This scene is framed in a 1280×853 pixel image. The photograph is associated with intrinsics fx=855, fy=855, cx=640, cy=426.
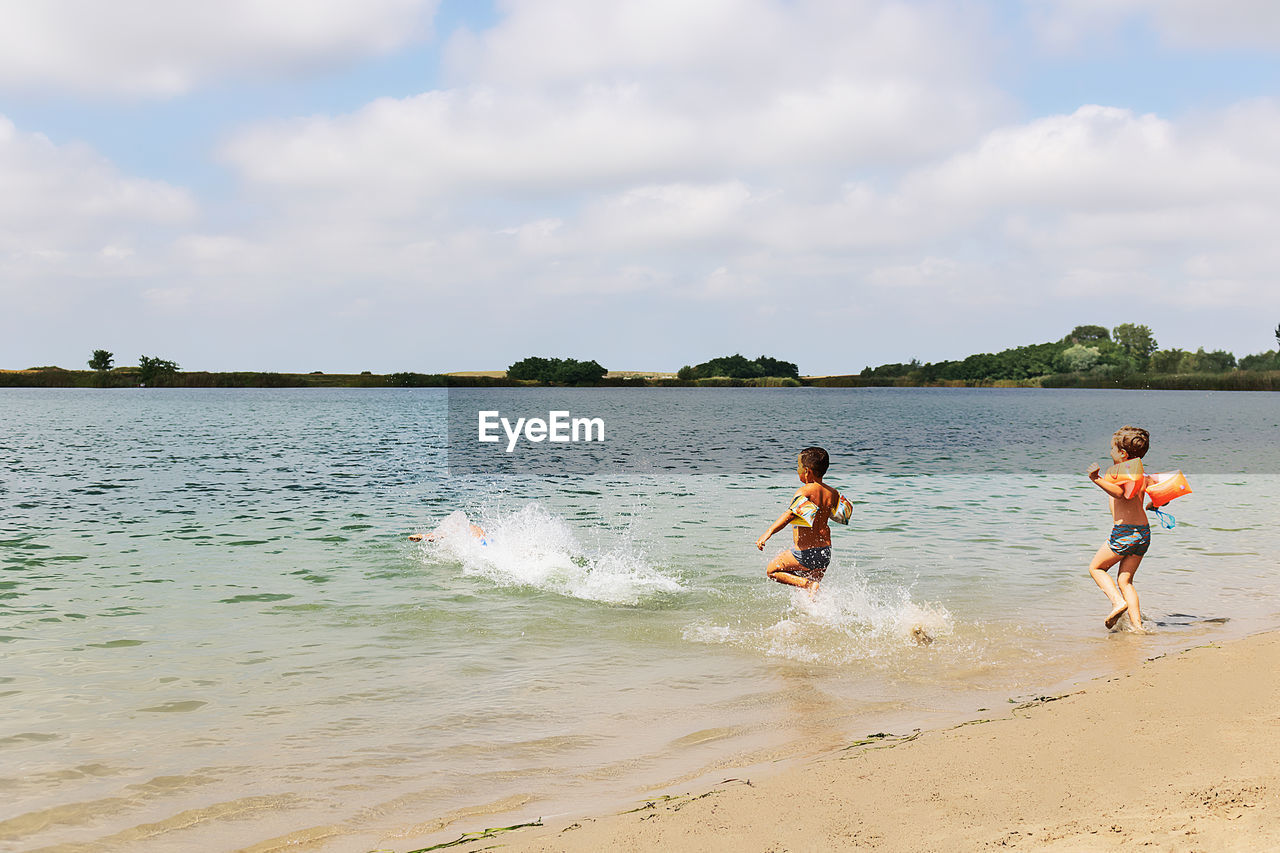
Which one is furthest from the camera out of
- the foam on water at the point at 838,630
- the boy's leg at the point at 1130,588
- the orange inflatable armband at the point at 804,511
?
the orange inflatable armband at the point at 804,511

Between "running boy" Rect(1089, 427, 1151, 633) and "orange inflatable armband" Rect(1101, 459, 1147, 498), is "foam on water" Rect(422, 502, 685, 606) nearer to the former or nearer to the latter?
"running boy" Rect(1089, 427, 1151, 633)

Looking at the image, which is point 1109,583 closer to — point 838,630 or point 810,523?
point 838,630

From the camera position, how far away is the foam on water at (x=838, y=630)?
9508mm

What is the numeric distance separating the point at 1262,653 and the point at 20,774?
1088cm

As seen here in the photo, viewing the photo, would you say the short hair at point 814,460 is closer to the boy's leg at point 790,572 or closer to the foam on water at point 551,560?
the boy's leg at point 790,572

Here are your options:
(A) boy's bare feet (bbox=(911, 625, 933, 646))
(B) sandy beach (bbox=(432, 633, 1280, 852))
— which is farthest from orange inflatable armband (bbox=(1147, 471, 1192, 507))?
(B) sandy beach (bbox=(432, 633, 1280, 852))

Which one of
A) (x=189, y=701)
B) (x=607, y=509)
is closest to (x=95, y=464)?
(x=607, y=509)

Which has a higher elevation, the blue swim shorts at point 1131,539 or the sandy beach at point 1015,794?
the blue swim shorts at point 1131,539

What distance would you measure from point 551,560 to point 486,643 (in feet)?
15.8

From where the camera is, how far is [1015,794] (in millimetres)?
5074

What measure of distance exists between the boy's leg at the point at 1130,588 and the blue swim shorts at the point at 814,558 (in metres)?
3.54

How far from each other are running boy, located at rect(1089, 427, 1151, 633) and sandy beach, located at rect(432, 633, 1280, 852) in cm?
340

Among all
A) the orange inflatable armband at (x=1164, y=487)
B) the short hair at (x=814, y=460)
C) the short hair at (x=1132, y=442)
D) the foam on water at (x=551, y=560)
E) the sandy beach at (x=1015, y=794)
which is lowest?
the foam on water at (x=551, y=560)

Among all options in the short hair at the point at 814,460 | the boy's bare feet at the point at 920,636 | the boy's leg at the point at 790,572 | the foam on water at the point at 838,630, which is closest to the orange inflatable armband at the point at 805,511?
the short hair at the point at 814,460
